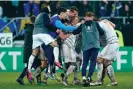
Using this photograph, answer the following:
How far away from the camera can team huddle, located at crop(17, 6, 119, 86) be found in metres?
20.7

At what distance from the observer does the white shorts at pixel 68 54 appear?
22109 mm

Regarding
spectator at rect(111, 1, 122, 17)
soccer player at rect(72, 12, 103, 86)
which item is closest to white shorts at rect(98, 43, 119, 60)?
soccer player at rect(72, 12, 103, 86)

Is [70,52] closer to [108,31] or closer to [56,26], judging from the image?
[56,26]

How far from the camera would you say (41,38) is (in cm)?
2161

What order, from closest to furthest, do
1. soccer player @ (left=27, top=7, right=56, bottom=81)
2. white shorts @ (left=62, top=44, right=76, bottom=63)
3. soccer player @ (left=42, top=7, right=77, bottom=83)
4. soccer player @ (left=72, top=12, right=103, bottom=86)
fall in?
soccer player @ (left=72, top=12, right=103, bottom=86) → soccer player @ (left=42, top=7, right=77, bottom=83) → soccer player @ (left=27, top=7, right=56, bottom=81) → white shorts @ (left=62, top=44, right=76, bottom=63)

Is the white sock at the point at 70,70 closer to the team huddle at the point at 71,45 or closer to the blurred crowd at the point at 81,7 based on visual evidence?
the team huddle at the point at 71,45

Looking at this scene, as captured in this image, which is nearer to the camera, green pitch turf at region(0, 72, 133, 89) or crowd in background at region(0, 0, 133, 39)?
green pitch turf at region(0, 72, 133, 89)

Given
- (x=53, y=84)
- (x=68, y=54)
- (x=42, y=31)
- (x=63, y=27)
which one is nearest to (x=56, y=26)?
(x=63, y=27)

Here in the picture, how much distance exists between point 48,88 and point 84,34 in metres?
1.89

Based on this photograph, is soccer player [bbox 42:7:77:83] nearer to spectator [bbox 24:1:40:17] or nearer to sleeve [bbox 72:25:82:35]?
sleeve [bbox 72:25:82:35]

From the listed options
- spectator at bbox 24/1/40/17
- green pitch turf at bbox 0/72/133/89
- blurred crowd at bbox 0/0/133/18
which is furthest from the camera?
blurred crowd at bbox 0/0/133/18

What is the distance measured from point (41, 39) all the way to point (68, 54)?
1063 millimetres

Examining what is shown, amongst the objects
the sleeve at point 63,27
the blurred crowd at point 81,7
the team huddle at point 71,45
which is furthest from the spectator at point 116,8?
the sleeve at point 63,27

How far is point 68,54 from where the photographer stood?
72.7ft
